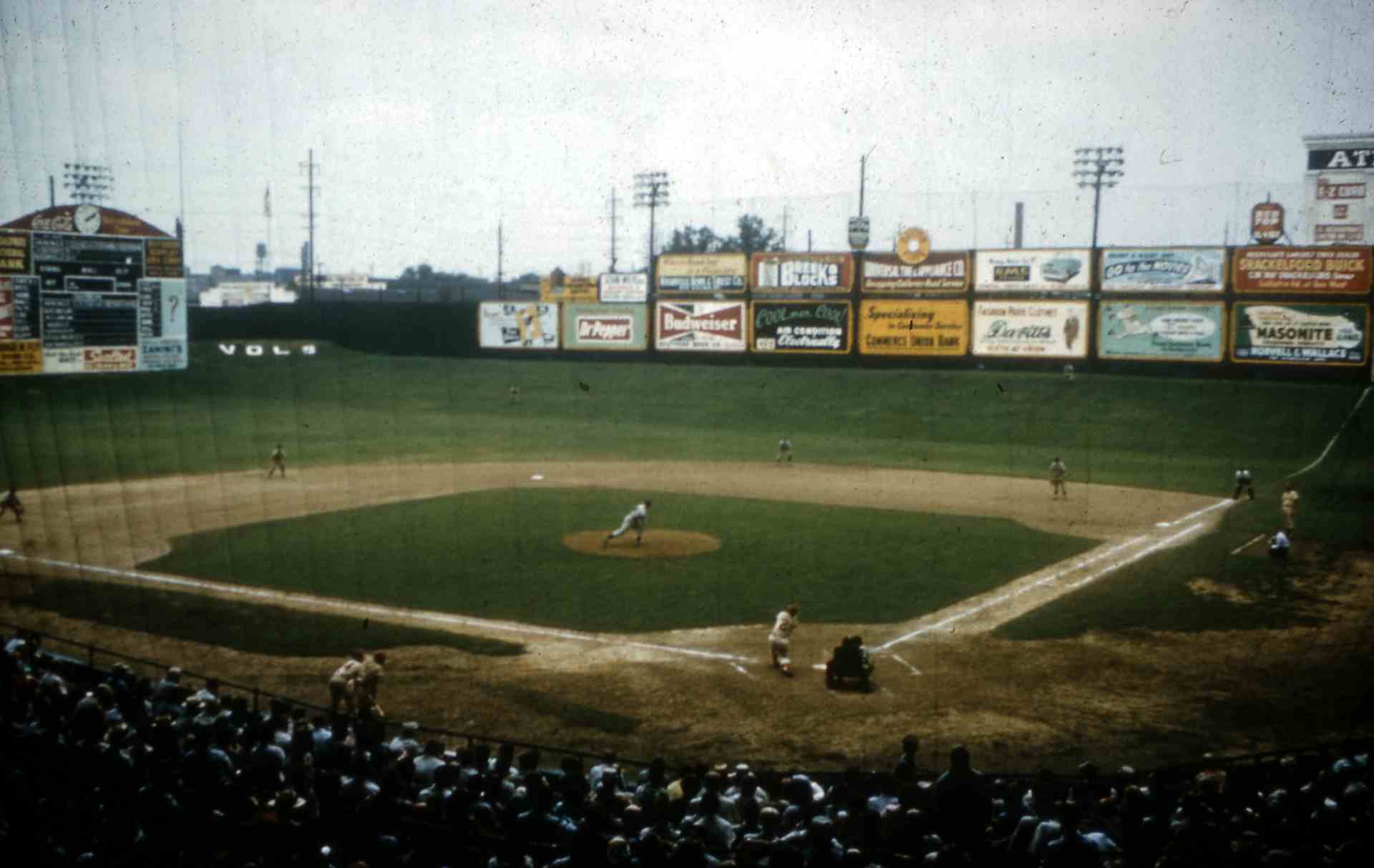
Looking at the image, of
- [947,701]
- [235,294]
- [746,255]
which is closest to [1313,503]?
[947,701]

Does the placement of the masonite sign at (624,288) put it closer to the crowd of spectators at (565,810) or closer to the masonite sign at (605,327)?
the masonite sign at (605,327)

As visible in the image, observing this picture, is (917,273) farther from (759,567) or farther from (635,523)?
(759,567)

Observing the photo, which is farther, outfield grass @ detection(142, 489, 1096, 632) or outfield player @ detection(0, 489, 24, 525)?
outfield player @ detection(0, 489, 24, 525)

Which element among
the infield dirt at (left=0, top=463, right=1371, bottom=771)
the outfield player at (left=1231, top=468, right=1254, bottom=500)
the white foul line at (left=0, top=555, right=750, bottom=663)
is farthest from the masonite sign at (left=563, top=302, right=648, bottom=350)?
the white foul line at (left=0, top=555, right=750, bottom=663)

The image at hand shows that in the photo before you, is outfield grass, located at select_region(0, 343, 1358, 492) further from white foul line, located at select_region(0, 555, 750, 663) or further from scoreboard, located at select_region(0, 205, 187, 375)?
white foul line, located at select_region(0, 555, 750, 663)

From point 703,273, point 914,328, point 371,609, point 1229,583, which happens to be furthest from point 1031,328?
point 371,609

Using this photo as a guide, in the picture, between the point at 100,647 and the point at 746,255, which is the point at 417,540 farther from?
the point at 746,255
